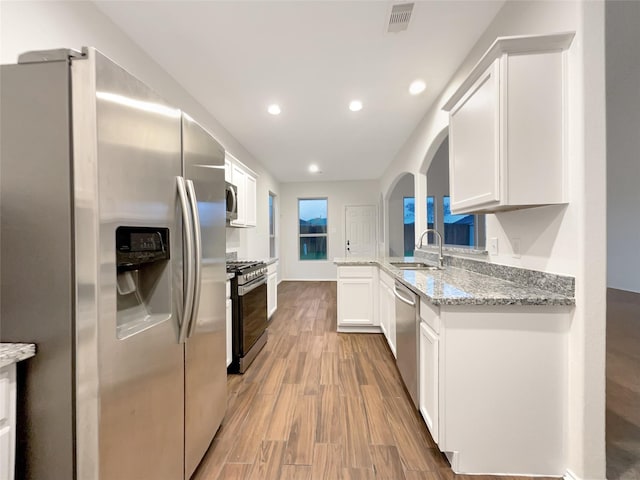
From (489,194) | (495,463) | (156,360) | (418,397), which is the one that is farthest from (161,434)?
(489,194)

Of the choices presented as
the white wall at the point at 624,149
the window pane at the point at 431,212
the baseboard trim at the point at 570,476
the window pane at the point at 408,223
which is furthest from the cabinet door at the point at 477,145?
the window pane at the point at 408,223

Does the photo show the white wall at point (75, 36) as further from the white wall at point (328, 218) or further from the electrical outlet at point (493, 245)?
the white wall at point (328, 218)

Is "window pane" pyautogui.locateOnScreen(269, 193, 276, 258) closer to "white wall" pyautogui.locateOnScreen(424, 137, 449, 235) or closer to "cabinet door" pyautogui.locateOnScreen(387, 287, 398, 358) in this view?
"white wall" pyautogui.locateOnScreen(424, 137, 449, 235)

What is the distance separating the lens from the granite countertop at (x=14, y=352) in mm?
737

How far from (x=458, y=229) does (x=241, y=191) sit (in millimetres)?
2735

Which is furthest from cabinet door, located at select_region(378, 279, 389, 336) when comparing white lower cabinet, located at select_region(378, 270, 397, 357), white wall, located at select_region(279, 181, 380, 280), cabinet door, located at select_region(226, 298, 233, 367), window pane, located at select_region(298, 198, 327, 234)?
window pane, located at select_region(298, 198, 327, 234)

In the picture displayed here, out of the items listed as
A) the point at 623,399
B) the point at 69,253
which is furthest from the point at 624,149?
the point at 69,253

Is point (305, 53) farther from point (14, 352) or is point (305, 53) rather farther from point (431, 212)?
point (431, 212)

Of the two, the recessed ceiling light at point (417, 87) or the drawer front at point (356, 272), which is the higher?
the recessed ceiling light at point (417, 87)

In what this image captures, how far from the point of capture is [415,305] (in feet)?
5.53

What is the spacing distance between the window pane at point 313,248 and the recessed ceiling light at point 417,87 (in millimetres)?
5262

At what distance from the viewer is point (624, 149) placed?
4.23m

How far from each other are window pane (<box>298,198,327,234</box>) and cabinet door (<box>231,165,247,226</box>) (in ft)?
14.1

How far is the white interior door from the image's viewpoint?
24.8 feet
